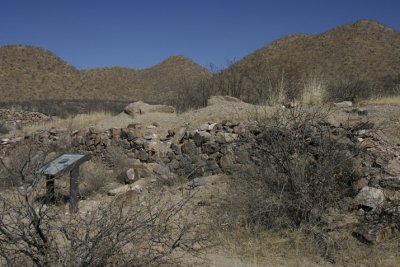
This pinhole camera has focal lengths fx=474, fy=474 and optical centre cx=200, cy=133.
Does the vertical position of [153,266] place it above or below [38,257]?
below

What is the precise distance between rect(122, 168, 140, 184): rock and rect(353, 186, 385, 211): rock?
3748 mm

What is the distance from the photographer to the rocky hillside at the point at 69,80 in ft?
154

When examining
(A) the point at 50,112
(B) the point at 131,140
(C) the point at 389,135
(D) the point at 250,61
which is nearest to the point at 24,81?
(D) the point at 250,61

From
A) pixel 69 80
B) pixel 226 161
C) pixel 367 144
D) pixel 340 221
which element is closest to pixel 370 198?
pixel 340 221

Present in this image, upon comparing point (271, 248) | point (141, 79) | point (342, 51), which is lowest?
point (271, 248)

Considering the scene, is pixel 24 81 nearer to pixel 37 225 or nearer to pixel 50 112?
pixel 50 112

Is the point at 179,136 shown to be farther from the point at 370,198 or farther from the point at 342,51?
the point at 342,51

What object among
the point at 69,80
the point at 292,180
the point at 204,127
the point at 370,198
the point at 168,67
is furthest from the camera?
the point at 168,67

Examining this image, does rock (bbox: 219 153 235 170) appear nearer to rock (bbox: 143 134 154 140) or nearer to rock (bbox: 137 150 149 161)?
rock (bbox: 137 150 149 161)

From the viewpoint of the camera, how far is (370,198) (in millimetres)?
5133

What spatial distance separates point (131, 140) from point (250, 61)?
33196 mm

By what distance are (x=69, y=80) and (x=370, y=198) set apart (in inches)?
1968

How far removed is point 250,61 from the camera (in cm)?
4175

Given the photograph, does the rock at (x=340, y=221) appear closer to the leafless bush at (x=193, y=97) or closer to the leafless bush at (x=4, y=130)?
the leafless bush at (x=193, y=97)
